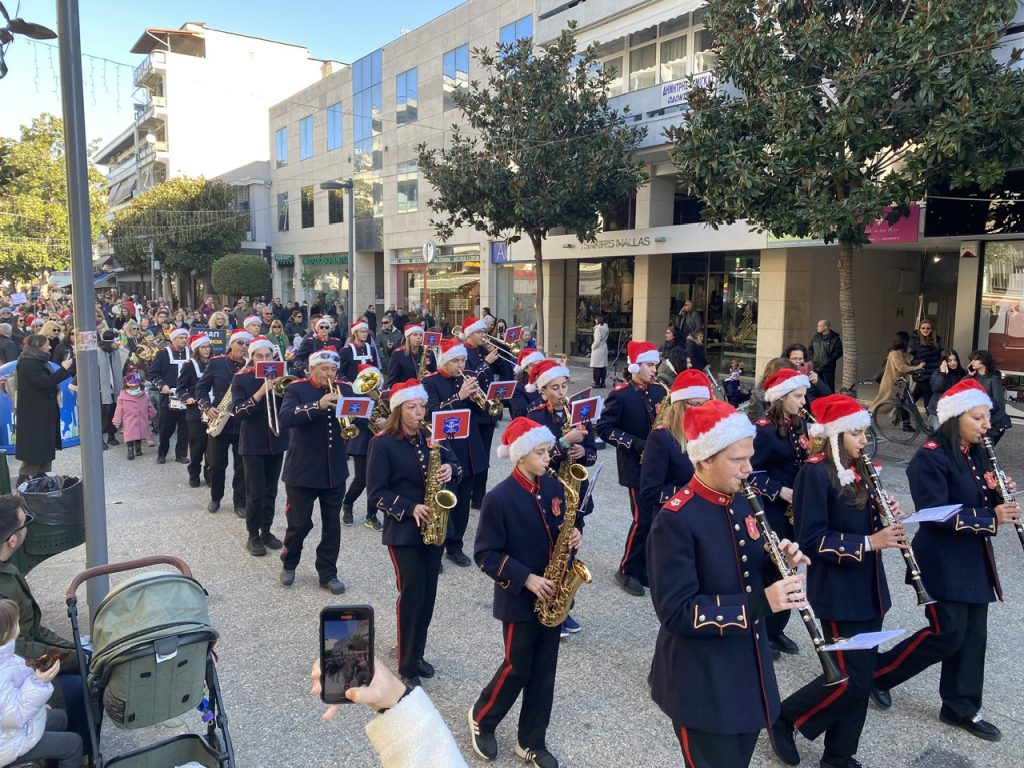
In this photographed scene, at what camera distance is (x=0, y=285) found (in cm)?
4400

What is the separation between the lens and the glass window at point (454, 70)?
2736cm

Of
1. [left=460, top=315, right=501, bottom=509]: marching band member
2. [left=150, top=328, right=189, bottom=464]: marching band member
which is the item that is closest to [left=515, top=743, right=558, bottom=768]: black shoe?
[left=460, top=315, right=501, bottom=509]: marching band member

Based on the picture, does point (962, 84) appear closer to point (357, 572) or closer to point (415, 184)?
point (357, 572)

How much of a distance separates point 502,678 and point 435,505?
126cm

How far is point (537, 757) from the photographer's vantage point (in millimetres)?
3877

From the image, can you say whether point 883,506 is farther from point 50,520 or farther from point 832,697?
point 50,520

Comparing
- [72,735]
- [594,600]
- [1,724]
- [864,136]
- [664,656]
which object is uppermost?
[864,136]

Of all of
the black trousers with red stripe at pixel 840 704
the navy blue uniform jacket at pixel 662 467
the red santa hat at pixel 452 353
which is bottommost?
the black trousers with red stripe at pixel 840 704

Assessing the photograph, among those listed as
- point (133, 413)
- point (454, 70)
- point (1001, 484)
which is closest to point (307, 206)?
point (454, 70)

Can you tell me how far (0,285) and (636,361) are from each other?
160 ft

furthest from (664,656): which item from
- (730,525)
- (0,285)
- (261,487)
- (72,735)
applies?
(0,285)

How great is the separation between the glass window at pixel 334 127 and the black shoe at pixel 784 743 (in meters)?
35.7

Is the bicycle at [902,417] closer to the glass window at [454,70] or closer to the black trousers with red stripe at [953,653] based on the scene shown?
the black trousers with red stripe at [953,653]

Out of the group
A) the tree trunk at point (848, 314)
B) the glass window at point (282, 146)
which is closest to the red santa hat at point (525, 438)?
the tree trunk at point (848, 314)
